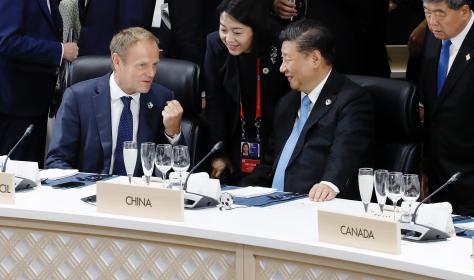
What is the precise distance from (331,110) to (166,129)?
2.47ft

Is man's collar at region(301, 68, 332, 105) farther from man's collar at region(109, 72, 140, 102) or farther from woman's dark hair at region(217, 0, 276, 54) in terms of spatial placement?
man's collar at region(109, 72, 140, 102)

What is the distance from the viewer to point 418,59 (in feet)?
15.6

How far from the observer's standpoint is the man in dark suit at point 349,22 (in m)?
4.71

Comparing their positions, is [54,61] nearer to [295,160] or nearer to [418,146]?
[295,160]

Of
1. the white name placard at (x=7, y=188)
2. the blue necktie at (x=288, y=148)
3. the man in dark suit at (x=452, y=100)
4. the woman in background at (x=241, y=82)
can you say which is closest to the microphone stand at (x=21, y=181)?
the white name placard at (x=7, y=188)

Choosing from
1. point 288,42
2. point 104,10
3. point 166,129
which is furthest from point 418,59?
point 104,10

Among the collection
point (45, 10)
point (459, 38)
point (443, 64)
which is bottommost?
point (443, 64)

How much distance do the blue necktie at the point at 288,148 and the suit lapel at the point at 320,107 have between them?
60 millimetres

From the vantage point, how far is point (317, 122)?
4.00 metres

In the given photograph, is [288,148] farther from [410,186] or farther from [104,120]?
[410,186]

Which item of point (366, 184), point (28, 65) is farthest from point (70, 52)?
point (366, 184)

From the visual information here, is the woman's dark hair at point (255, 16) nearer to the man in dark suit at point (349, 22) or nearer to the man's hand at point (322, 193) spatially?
the man in dark suit at point (349, 22)

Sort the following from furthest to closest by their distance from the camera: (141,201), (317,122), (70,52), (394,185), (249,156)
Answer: (70,52), (249,156), (317,122), (141,201), (394,185)

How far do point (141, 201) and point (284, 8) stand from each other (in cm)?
181
